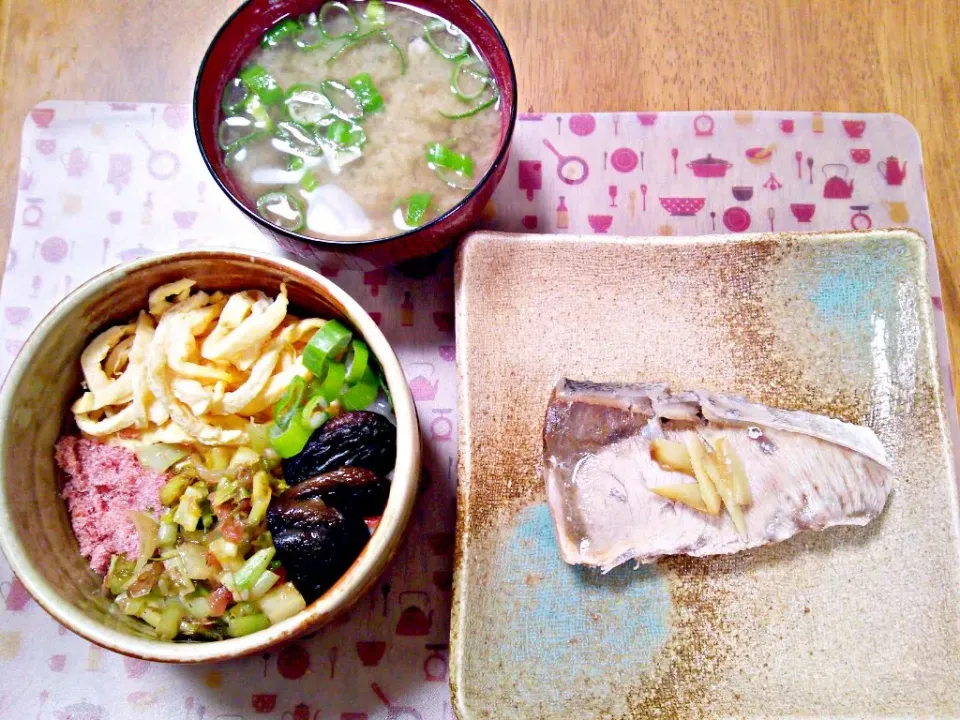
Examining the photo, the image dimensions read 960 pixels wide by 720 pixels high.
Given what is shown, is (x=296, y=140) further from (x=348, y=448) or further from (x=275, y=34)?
(x=348, y=448)

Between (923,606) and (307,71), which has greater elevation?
(307,71)

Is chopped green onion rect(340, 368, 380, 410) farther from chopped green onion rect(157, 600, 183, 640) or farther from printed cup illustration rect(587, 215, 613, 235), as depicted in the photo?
printed cup illustration rect(587, 215, 613, 235)

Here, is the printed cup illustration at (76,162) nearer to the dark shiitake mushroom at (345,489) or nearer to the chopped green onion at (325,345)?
the chopped green onion at (325,345)

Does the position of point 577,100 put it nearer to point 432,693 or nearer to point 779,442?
point 779,442

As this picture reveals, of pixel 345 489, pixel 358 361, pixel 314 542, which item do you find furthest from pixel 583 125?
pixel 314 542

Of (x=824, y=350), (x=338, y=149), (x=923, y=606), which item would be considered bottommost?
(x=923, y=606)

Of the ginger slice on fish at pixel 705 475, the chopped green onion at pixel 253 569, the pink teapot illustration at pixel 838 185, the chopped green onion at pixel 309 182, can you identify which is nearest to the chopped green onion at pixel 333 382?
the chopped green onion at pixel 253 569

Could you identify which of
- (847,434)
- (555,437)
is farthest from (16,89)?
(847,434)
